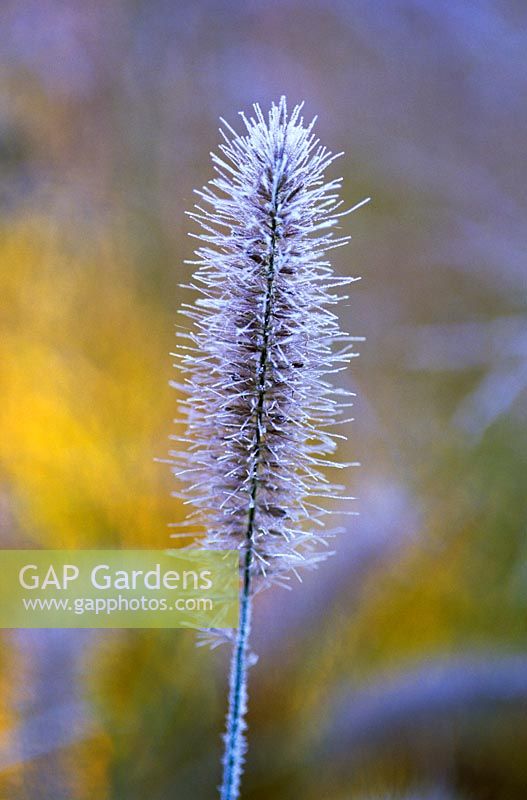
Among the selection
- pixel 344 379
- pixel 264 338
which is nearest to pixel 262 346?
pixel 264 338

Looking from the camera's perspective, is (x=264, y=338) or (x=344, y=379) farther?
(x=344, y=379)

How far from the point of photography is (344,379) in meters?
0.91

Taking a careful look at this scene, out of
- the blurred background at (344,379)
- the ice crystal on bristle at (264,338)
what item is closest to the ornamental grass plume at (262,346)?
the ice crystal on bristle at (264,338)

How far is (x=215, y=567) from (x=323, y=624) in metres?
0.43

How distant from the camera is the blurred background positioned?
2.44 ft

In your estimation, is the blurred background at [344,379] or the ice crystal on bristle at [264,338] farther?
the blurred background at [344,379]

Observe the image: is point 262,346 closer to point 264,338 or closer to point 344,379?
point 264,338

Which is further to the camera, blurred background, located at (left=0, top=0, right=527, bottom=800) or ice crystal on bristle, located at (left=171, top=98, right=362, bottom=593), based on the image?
blurred background, located at (left=0, top=0, right=527, bottom=800)

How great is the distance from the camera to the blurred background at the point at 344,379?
2.44 feet

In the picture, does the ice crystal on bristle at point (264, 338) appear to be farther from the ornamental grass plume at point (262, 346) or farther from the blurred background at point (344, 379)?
the blurred background at point (344, 379)

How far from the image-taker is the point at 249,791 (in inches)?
30.1

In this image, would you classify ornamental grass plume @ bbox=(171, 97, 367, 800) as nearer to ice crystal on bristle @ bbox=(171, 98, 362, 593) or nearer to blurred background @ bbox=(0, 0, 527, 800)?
ice crystal on bristle @ bbox=(171, 98, 362, 593)

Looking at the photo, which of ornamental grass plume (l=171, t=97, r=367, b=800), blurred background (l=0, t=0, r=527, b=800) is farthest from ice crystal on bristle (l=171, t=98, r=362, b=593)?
blurred background (l=0, t=0, r=527, b=800)

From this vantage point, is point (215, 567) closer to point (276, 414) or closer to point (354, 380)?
point (276, 414)
